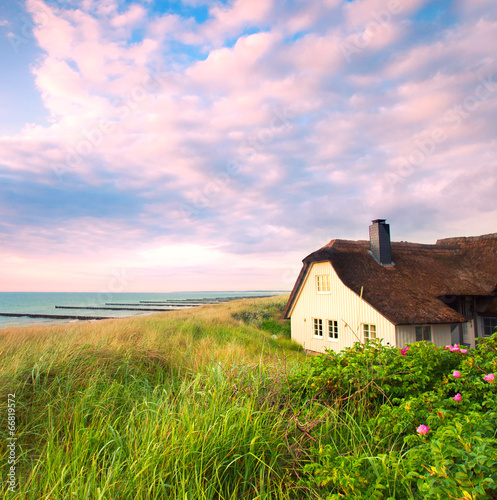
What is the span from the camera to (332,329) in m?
16.1

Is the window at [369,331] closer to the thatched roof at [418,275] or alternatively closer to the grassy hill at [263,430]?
the thatched roof at [418,275]

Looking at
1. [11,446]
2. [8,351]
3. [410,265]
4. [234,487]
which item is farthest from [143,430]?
[410,265]

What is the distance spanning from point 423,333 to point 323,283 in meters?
4.99

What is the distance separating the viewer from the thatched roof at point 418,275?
13.5 meters

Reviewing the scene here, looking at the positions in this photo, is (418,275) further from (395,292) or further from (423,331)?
(423,331)

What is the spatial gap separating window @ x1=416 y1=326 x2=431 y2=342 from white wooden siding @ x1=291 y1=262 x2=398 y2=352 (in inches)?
47.5

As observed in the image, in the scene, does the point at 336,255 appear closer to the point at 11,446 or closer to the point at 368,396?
the point at 368,396

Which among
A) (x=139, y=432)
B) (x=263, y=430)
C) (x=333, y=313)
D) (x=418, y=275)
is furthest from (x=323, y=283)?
(x=139, y=432)

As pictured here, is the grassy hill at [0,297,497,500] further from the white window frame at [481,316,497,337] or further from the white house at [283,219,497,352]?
the white window frame at [481,316,497,337]

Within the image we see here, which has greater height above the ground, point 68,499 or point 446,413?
point 446,413

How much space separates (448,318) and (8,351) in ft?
48.2

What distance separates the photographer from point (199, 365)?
5.26 m

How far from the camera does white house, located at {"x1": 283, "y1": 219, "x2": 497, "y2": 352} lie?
13438 millimetres

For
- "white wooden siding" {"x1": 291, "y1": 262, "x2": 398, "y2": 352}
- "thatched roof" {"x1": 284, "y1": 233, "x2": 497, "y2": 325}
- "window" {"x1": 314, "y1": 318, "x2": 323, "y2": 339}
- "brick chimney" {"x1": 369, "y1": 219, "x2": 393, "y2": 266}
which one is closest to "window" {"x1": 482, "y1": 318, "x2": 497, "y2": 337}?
"thatched roof" {"x1": 284, "y1": 233, "x2": 497, "y2": 325}
